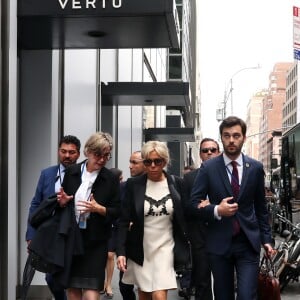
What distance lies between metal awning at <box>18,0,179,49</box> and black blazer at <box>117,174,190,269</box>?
2731 millimetres

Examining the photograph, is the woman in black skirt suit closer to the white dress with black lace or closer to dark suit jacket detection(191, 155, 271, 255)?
the white dress with black lace

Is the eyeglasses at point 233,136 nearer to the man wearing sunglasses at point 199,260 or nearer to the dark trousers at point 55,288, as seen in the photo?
the man wearing sunglasses at point 199,260

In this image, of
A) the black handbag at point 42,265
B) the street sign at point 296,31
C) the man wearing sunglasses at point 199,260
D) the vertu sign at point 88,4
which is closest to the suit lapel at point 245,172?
the man wearing sunglasses at point 199,260

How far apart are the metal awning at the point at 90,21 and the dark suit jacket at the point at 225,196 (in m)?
2.75

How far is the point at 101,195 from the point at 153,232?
554 millimetres

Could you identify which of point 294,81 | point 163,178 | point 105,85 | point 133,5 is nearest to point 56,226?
A: point 163,178

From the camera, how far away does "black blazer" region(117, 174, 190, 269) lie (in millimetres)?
5199

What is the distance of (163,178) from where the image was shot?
17.8 ft

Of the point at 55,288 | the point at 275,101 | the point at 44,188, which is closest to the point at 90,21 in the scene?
the point at 44,188

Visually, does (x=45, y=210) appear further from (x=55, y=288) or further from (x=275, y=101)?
(x=275, y=101)

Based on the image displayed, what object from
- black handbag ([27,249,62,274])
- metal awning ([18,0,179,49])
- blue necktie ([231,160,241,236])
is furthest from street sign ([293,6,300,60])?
black handbag ([27,249,62,274])

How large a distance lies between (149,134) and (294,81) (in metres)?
111

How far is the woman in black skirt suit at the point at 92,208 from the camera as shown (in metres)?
5.06

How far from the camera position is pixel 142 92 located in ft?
46.7
